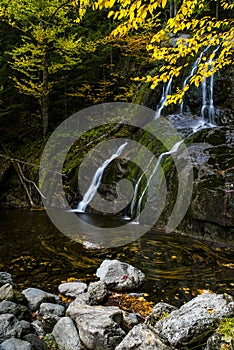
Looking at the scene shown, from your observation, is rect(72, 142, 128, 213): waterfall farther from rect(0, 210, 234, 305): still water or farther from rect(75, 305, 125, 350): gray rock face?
rect(75, 305, 125, 350): gray rock face

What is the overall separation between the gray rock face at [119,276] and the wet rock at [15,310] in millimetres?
1209

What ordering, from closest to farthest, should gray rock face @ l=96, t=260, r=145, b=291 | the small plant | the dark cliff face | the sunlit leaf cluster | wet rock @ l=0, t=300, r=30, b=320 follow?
the small plant < the sunlit leaf cluster < wet rock @ l=0, t=300, r=30, b=320 < gray rock face @ l=96, t=260, r=145, b=291 < the dark cliff face

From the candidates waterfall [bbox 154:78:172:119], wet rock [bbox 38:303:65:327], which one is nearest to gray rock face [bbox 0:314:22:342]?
wet rock [bbox 38:303:65:327]

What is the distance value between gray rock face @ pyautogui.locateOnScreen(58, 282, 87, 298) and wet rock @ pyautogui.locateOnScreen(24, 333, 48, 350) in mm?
1084

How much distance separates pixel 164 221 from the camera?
7297 millimetres

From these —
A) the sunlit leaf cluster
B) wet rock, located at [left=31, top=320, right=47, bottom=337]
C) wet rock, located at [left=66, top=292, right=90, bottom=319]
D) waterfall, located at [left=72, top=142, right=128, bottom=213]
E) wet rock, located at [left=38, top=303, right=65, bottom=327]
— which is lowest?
wet rock, located at [left=31, top=320, right=47, bottom=337]

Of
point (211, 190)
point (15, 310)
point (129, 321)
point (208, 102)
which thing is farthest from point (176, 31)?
point (208, 102)

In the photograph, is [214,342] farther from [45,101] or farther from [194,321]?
[45,101]

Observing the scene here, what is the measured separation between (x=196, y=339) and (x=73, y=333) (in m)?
1.19

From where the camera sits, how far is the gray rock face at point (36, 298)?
366 centimetres

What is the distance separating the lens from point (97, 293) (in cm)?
386

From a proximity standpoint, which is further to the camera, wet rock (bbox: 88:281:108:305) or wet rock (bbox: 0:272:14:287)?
wet rock (bbox: 0:272:14:287)

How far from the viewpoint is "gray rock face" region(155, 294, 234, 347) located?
2.53m

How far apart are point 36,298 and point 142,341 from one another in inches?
68.5
